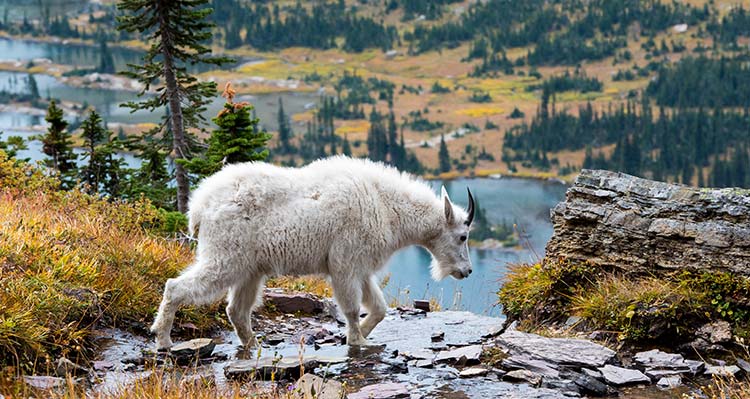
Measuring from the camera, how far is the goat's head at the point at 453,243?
38.5ft

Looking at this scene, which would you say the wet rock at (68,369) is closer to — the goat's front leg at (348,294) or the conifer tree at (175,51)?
the goat's front leg at (348,294)

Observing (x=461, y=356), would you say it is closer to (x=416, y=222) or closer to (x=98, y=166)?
(x=416, y=222)

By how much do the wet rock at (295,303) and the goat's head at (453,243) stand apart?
2.07m

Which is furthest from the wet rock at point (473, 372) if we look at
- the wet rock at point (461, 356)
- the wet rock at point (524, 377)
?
the wet rock at point (461, 356)

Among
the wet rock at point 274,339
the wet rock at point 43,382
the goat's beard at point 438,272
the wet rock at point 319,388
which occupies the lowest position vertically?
the wet rock at point 274,339

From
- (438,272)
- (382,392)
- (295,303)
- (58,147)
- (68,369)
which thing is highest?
(68,369)

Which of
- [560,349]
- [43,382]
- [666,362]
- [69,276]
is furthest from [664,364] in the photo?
[69,276]

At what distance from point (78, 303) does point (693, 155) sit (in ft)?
479

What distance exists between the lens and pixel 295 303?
12742 mm

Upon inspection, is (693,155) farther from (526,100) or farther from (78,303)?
(78,303)

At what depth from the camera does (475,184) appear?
13988cm

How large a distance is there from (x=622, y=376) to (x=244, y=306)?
4.31 m

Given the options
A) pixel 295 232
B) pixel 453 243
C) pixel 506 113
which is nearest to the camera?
pixel 295 232

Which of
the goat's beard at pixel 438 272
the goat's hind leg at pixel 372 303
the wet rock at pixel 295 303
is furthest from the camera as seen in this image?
the wet rock at pixel 295 303
